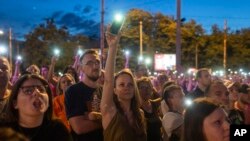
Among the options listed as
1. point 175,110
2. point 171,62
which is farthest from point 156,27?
point 175,110

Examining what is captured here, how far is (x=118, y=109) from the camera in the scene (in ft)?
Result: 16.3

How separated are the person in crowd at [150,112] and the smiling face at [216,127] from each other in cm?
271

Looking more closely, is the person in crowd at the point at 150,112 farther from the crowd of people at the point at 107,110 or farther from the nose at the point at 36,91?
the nose at the point at 36,91

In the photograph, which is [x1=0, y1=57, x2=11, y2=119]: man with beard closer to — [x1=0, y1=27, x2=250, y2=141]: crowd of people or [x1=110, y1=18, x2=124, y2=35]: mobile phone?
[x1=0, y1=27, x2=250, y2=141]: crowd of people

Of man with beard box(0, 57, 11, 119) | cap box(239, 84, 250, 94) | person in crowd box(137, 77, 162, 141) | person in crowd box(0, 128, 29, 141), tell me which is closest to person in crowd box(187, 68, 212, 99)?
cap box(239, 84, 250, 94)

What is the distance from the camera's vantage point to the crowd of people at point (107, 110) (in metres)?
3.45

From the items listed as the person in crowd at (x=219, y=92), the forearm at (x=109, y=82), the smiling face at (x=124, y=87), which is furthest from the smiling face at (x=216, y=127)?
the person in crowd at (x=219, y=92)

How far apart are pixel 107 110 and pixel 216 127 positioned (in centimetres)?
167

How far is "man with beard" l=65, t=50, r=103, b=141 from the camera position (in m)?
5.22

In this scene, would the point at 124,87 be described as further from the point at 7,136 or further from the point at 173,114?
the point at 7,136

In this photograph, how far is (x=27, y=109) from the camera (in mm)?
4027

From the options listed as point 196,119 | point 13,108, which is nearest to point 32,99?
point 13,108

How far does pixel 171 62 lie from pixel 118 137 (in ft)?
135

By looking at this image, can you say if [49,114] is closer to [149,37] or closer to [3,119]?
[3,119]
